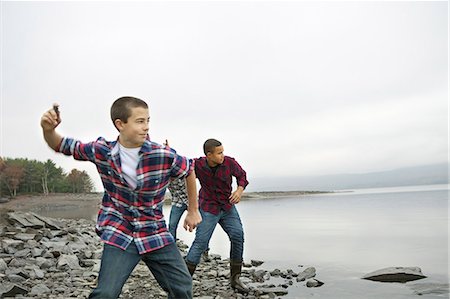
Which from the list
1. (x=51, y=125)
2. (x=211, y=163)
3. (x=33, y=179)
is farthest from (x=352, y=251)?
(x=33, y=179)

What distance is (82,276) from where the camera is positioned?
21.2 feet

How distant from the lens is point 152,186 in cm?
314

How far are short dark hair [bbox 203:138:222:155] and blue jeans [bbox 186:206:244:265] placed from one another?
808 millimetres

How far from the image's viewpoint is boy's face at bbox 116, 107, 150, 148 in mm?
3123

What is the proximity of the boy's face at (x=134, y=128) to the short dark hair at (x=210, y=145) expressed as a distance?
7.57ft

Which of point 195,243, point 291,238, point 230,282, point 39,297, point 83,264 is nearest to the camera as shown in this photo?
point 39,297

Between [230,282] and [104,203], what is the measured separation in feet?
10.6

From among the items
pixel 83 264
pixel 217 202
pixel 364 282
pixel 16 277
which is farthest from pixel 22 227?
pixel 364 282

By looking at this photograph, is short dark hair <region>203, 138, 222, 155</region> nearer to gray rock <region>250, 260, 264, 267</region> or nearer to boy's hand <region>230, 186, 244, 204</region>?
boy's hand <region>230, 186, 244, 204</region>

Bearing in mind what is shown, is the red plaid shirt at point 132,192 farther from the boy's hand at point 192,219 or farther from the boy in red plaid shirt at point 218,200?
the boy in red plaid shirt at point 218,200

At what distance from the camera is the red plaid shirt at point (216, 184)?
5.54 m

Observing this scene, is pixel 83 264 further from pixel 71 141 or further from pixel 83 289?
pixel 71 141

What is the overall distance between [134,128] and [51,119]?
58 centimetres

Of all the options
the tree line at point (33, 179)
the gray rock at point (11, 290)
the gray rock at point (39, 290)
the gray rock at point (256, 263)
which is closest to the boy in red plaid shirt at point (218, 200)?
the gray rock at point (39, 290)
